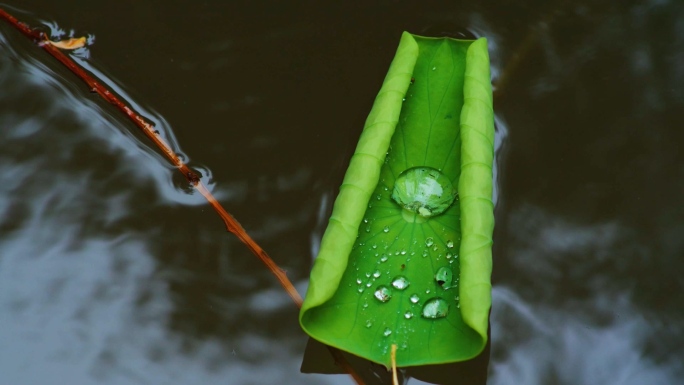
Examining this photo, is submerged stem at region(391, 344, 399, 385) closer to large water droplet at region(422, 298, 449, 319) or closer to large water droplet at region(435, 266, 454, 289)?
large water droplet at region(422, 298, 449, 319)

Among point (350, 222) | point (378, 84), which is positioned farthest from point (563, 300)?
point (378, 84)

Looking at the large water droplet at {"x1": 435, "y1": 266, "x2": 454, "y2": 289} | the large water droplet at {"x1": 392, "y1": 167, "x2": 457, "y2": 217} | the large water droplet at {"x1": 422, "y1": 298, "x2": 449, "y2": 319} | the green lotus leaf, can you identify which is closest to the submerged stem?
the green lotus leaf

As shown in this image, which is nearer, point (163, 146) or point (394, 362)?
point (394, 362)

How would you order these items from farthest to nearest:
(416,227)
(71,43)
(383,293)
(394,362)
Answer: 1. (71,43)
2. (416,227)
3. (383,293)
4. (394,362)

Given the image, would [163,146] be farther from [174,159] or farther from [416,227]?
[416,227]

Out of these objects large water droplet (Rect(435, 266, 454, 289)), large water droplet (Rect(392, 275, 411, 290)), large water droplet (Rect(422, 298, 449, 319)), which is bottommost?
large water droplet (Rect(422, 298, 449, 319))

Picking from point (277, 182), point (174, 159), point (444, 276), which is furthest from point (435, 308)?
point (174, 159)

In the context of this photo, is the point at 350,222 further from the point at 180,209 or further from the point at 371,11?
the point at 371,11
